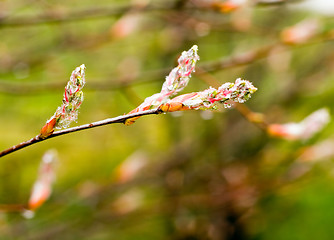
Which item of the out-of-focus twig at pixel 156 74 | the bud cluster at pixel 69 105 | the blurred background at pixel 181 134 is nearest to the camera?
the bud cluster at pixel 69 105

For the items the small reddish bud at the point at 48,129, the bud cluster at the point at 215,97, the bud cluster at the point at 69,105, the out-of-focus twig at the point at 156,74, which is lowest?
the bud cluster at the point at 215,97

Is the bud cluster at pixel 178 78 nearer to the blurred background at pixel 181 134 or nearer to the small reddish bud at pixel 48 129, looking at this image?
the small reddish bud at pixel 48 129

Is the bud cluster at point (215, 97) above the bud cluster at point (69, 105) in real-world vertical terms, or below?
below

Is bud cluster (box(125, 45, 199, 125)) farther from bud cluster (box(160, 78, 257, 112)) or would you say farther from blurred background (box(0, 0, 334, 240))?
blurred background (box(0, 0, 334, 240))

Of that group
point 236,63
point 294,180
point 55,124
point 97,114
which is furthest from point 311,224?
point 55,124

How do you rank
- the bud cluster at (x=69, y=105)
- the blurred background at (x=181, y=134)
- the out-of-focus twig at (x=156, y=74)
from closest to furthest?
the bud cluster at (x=69, y=105)
the out-of-focus twig at (x=156, y=74)
the blurred background at (x=181, y=134)

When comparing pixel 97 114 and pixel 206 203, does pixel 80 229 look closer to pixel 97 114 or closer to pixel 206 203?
pixel 206 203

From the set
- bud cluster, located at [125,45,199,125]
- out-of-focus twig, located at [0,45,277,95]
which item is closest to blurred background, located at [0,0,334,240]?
out-of-focus twig, located at [0,45,277,95]

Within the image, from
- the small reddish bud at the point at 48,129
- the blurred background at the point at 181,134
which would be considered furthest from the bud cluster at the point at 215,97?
the blurred background at the point at 181,134

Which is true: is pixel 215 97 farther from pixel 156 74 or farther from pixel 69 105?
pixel 156 74
